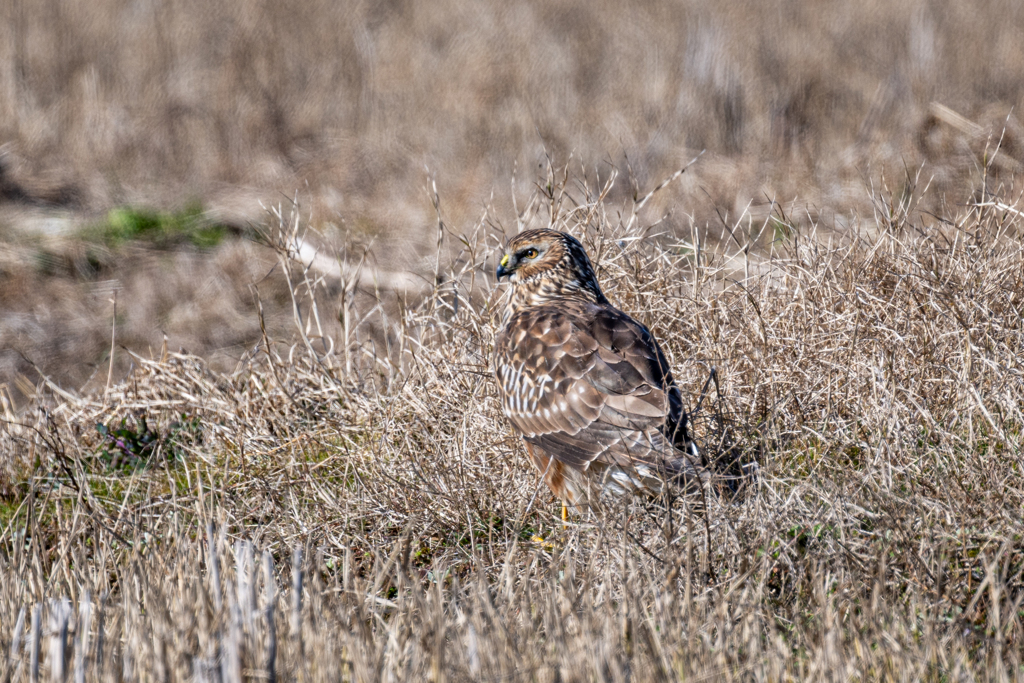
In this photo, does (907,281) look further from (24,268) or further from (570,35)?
(570,35)

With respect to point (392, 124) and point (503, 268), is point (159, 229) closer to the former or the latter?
point (392, 124)

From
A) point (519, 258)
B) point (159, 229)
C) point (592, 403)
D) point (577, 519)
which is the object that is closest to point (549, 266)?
point (519, 258)

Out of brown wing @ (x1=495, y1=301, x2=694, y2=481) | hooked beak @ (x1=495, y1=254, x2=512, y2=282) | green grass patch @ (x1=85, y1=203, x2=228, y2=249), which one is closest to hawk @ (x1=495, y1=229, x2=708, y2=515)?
brown wing @ (x1=495, y1=301, x2=694, y2=481)

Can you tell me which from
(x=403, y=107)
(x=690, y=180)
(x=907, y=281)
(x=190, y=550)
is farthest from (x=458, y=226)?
(x=190, y=550)

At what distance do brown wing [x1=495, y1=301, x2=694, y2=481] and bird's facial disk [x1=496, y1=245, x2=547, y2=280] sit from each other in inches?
16.4

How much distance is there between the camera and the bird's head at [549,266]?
4.27m

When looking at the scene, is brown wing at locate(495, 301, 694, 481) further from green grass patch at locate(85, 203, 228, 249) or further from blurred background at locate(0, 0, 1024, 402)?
green grass patch at locate(85, 203, 228, 249)

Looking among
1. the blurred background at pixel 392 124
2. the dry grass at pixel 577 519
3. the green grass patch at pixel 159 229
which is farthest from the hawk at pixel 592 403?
the green grass patch at pixel 159 229

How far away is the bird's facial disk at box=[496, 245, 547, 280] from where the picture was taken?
4.33 m

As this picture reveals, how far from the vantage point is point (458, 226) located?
9.11 m

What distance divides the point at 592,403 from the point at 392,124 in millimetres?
9131

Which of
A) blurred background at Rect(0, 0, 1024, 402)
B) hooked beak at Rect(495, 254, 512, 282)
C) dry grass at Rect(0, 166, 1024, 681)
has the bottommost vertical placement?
dry grass at Rect(0, 166, 1024, 681)

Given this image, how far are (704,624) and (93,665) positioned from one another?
1.65 meters

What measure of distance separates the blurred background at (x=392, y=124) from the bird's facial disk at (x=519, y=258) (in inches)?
126
